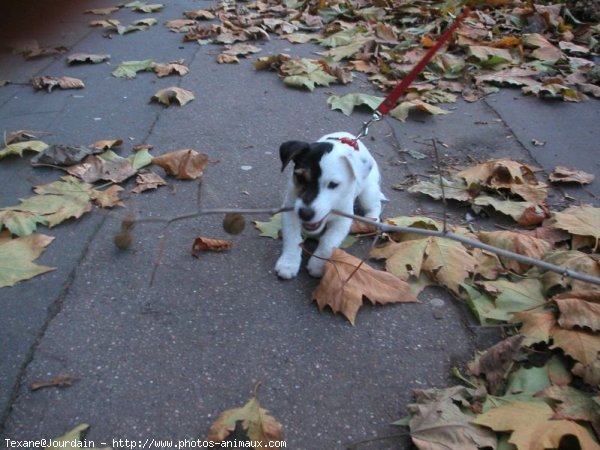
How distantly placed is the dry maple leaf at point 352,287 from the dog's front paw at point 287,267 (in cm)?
17

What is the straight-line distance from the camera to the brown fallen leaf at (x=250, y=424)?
172cm

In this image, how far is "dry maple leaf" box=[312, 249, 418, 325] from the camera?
7.58 feet

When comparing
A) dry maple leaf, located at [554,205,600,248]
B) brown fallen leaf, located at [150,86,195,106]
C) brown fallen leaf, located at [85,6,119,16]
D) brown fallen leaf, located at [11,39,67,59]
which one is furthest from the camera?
brown fallen leaf, located at [85,6,119,16]

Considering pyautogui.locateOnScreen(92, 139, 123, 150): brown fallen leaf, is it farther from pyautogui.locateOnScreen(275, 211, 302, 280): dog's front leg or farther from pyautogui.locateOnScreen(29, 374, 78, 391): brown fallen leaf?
pyautogui.locateOnScreen(29, 374, 78, 391): brown fallen leaf

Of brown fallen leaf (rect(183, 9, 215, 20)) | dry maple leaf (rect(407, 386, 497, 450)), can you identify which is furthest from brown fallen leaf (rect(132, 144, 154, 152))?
brown fallen leaf (rect(183, 9, 215, 20))

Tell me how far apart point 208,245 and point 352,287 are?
0.80m

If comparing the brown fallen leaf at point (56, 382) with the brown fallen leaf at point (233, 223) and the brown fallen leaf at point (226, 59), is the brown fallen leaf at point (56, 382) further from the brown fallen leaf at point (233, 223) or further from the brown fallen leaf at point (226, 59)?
the brown fallen leaf at point (226, 59)

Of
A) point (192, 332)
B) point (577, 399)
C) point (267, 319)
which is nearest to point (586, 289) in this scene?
point (577, 399)

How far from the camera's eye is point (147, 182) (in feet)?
10.4

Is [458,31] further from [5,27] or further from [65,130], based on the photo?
[5,27]

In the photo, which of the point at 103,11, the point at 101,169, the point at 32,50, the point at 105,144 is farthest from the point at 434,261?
the point at 103,11

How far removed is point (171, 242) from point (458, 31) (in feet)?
14.1

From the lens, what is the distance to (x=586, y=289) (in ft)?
7.44

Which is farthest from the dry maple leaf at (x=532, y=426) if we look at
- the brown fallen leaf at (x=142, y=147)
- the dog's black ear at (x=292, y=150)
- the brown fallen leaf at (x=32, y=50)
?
the brown fallen leaf at (x=32, y=50)
